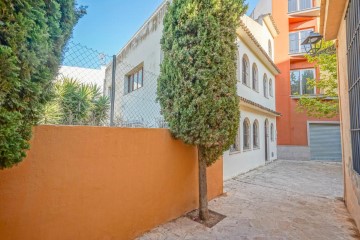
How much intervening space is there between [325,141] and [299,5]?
10.6 meters

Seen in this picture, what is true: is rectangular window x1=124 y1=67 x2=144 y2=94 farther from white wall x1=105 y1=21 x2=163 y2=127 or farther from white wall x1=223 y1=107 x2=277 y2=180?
white wall x1=223 y1=107 x2=277 y2=180

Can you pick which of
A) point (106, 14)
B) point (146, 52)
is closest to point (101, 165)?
point (106, 14)

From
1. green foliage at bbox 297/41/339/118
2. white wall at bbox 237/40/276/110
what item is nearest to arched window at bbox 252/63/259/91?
white wall at bbox 237/40/276/110

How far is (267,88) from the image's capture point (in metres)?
14.2

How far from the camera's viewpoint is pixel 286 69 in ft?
54.4

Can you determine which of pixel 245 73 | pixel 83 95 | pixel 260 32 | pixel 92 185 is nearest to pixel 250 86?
pixel 245 73

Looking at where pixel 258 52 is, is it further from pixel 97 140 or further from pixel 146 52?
pixel 97 140

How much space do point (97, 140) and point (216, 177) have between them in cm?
396

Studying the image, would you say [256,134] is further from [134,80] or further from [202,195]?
[202,195]

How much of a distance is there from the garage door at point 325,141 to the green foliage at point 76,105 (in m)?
16.5

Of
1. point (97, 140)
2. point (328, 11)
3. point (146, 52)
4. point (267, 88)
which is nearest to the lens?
point (97, 140)

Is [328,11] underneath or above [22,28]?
above

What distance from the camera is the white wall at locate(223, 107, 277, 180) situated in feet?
28.7

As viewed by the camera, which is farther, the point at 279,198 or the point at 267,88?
the point at 267,88
